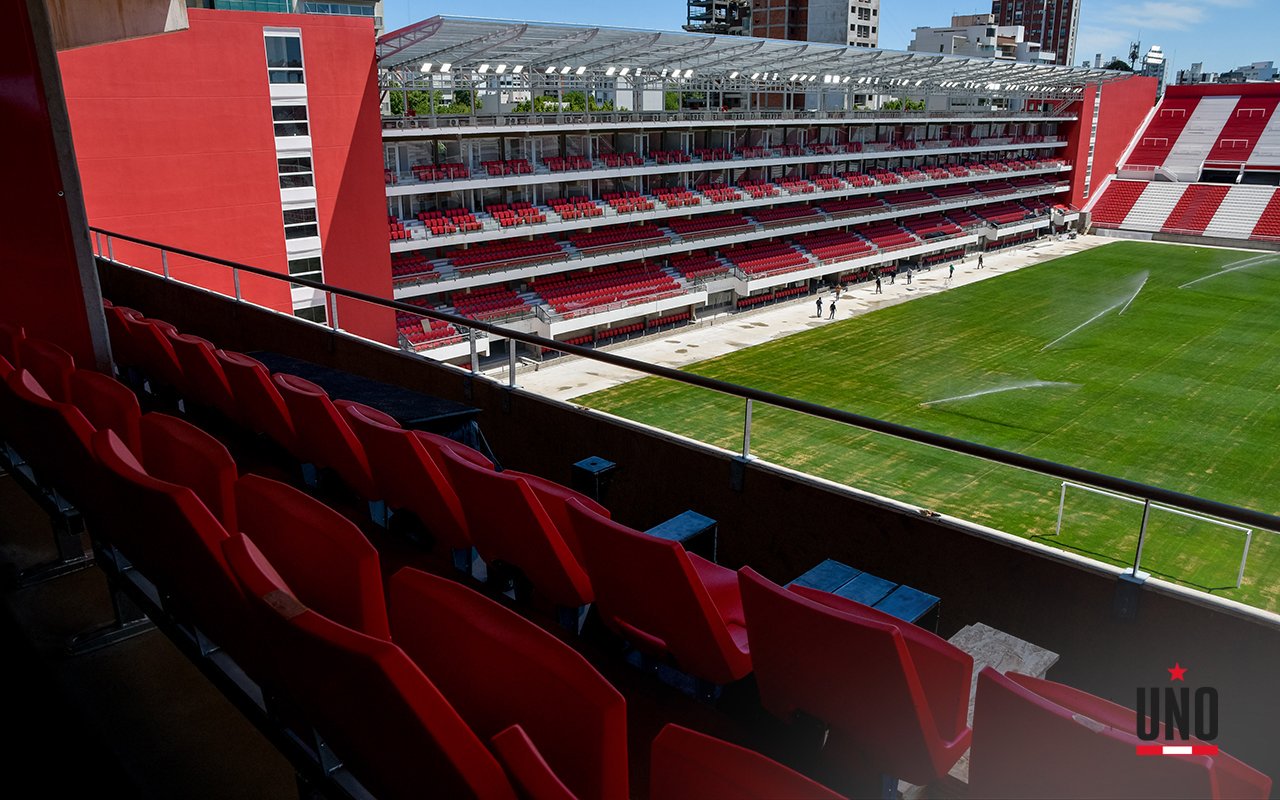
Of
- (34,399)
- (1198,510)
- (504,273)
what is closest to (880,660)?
(1198,510)

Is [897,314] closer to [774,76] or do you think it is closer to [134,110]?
[774,76]

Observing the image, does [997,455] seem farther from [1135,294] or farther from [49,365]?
[1135,294]

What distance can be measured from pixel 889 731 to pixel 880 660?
224 mm

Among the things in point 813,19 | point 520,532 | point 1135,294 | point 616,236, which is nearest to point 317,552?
point 520,532

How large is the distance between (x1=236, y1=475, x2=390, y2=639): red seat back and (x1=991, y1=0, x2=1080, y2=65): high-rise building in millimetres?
148217

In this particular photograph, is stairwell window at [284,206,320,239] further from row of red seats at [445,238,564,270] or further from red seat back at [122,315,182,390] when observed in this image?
red seat back at [122,315,182,390]

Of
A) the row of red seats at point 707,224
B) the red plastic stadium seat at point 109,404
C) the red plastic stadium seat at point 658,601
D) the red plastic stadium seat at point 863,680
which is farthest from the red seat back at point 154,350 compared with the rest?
the row of red seats at point 707,224

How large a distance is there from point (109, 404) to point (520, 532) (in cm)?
178

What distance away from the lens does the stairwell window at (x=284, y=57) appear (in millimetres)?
20344

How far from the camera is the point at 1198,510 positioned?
2656 millimetres

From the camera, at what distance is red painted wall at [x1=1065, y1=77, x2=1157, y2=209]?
179ft

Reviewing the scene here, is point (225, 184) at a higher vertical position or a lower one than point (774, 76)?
lower

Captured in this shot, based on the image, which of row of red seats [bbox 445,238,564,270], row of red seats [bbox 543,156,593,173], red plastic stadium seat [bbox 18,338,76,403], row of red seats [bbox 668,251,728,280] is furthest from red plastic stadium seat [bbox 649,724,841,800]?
row of red seats [bbox 668,251,728,280]

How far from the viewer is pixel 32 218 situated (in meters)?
4.89
